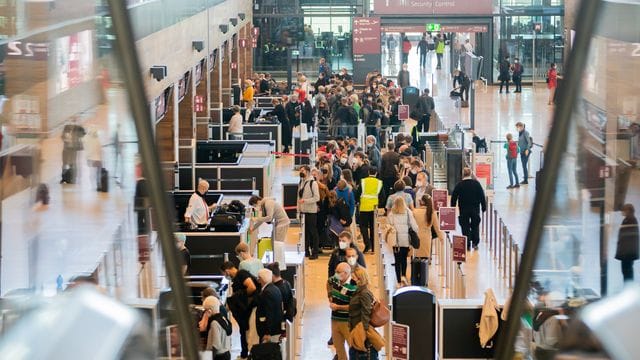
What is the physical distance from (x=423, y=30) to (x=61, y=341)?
36.8 metres

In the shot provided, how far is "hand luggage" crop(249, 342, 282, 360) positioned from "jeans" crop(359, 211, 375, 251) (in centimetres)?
740

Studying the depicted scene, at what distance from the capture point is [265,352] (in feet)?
35.3

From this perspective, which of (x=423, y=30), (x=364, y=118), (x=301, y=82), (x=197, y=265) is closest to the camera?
(x=197, y=265)

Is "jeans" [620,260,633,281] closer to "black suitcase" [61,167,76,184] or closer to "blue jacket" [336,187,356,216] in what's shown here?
"black suitcase" [61,167,76,184]

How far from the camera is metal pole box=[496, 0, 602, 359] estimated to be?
1.97 m

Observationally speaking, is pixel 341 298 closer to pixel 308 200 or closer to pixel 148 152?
pixel 308 200

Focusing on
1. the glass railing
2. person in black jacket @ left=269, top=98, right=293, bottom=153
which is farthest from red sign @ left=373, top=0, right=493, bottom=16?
the glass railing

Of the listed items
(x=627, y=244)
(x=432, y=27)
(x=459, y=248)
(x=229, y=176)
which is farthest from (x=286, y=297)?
(x=432, y=27)

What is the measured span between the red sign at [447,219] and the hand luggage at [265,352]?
14.7 ft

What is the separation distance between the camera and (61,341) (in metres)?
2.11

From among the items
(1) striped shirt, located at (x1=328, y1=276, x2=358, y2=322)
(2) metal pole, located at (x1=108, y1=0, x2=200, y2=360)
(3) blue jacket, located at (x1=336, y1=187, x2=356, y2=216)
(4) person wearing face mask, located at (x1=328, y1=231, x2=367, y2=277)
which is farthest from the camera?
(3) blue jacket, located at (x1=336, y1=187, x2=356, y2=216)

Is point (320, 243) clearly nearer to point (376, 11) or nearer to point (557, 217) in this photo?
point (557, 217)

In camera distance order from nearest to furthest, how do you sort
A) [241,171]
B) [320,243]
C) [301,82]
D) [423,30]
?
[320,243]
[241,171]
[301,82]
[423,30]

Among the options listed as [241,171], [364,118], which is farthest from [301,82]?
[241,171]
